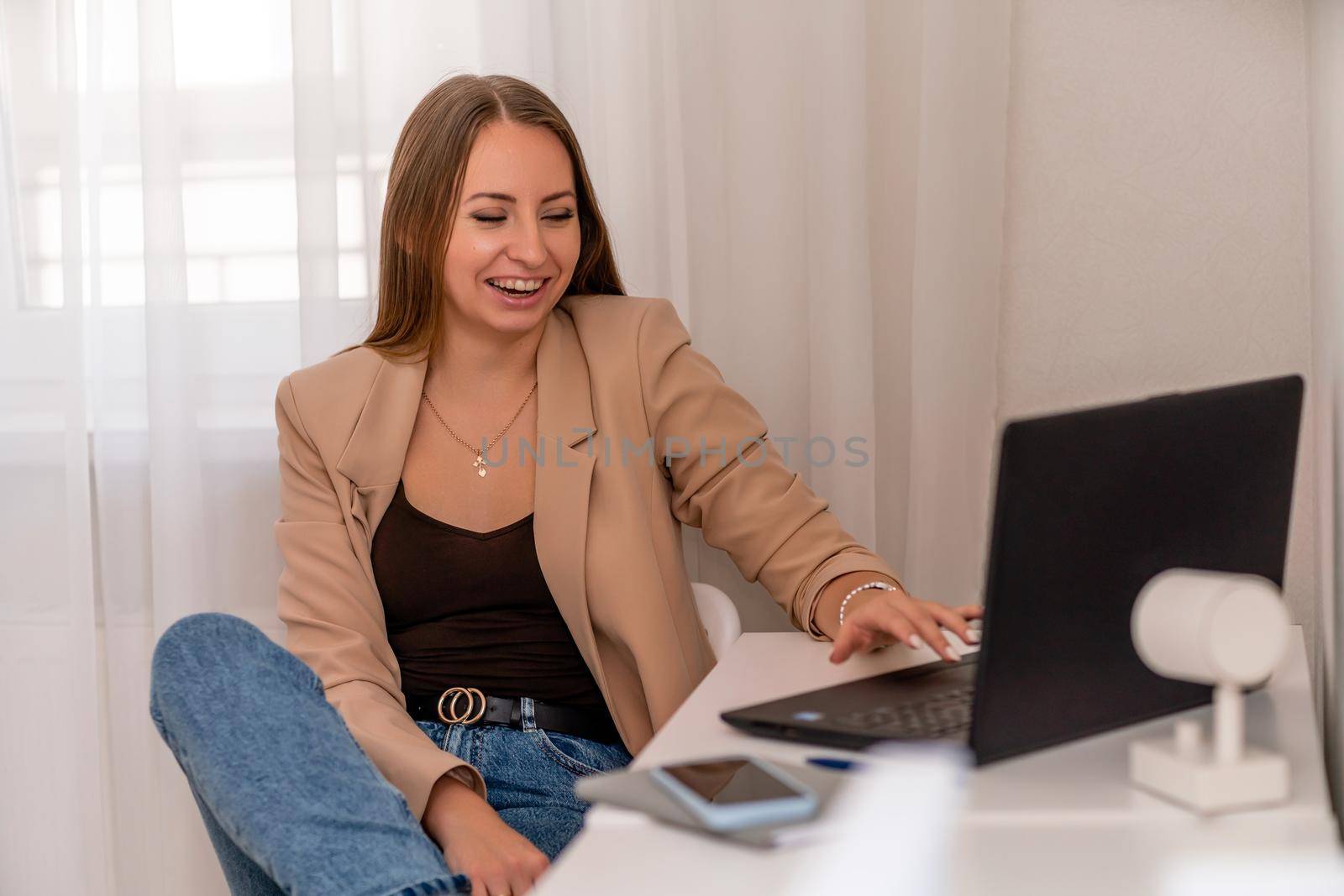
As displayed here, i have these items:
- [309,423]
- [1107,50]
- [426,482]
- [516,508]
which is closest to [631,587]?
[516,508]

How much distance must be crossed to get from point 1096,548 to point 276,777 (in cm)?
63

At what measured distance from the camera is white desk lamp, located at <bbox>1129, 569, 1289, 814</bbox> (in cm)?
77

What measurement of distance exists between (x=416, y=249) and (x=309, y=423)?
245 millimetres

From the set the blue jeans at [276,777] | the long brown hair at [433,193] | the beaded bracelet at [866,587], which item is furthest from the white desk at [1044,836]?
the long brown hair at [433,193]

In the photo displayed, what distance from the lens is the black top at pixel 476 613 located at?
1.51 metres

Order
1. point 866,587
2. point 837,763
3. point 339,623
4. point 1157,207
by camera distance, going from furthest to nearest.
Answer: point 1157,207 < point 339,623 < point 866,587 < point 837,763

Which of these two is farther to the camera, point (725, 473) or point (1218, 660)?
point (725, 473)

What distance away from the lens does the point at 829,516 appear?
154cm

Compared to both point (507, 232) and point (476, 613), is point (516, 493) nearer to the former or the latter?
point (476, 613)

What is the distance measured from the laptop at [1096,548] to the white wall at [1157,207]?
0.76 meters

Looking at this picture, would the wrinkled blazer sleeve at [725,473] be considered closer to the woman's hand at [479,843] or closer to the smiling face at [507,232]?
the smiling face at [507,232]

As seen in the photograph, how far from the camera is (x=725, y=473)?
5.11ft

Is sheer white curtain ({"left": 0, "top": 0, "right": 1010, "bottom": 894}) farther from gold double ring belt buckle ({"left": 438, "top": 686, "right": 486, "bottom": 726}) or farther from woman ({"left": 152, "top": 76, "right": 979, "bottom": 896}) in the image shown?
gold double ring belt buckle ({"left": 438, "top": 686, "right": 486, "bottom": 726})

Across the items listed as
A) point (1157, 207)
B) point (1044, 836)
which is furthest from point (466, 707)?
point (1157, 207)
